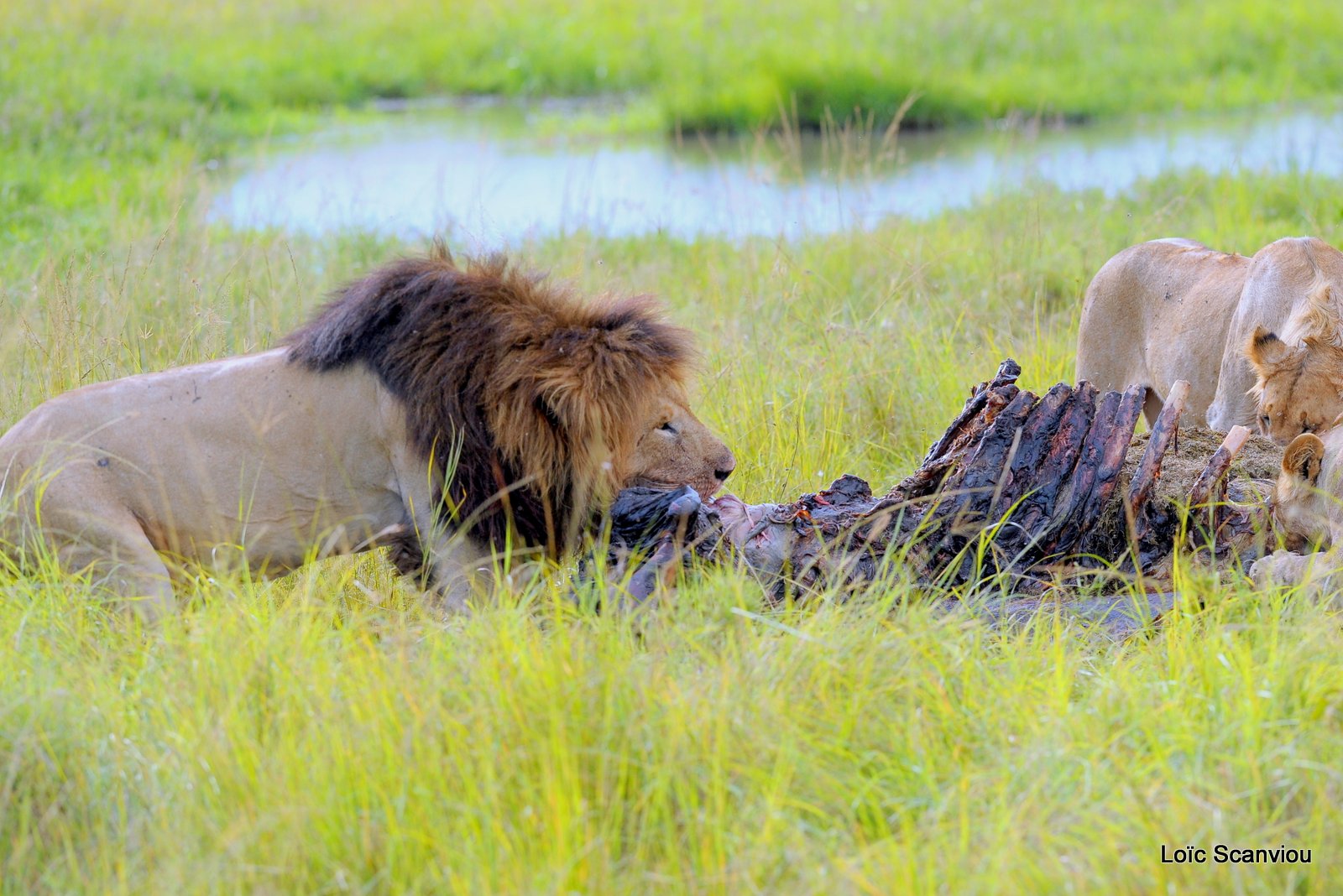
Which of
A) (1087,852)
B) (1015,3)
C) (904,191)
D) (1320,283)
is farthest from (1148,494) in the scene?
(1015,3)

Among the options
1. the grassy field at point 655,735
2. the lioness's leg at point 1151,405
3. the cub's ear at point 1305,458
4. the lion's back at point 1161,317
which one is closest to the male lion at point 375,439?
the grassy field at point 655,735

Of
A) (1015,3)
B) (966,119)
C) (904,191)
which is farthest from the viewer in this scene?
(1015,3)

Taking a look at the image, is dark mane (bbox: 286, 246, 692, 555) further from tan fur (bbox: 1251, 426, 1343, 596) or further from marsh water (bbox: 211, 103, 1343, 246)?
marsh water (bbox: 211, 103, 1343, 246)

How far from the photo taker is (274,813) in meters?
2.11

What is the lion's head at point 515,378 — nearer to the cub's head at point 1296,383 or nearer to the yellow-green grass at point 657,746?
the yellow-green grass at point 657,746

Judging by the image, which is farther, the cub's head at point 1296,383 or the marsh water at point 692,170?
the marsh water at point 692,170

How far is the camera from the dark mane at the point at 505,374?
3.05 metres

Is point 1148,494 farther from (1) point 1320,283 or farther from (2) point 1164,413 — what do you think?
(1) point 1320,283

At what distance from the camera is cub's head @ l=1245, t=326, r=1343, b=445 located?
10.9 ft

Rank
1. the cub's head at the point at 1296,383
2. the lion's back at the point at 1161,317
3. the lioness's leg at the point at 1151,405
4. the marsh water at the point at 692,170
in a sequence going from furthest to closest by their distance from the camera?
1. the marsh water at the point at 692,170
2. the lioness's leg at the point at 1151,405
3. the lion's back at the point at 1161,317
4. the cub's head at the point at 1296,383

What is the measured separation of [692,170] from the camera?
1155 cm

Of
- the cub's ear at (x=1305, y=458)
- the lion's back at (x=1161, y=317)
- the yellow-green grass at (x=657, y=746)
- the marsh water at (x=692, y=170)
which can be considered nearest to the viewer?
the yellow-green grass at (x=657, y=746)

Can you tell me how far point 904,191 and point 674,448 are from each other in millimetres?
7312

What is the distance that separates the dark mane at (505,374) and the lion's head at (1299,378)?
1.46 meters
